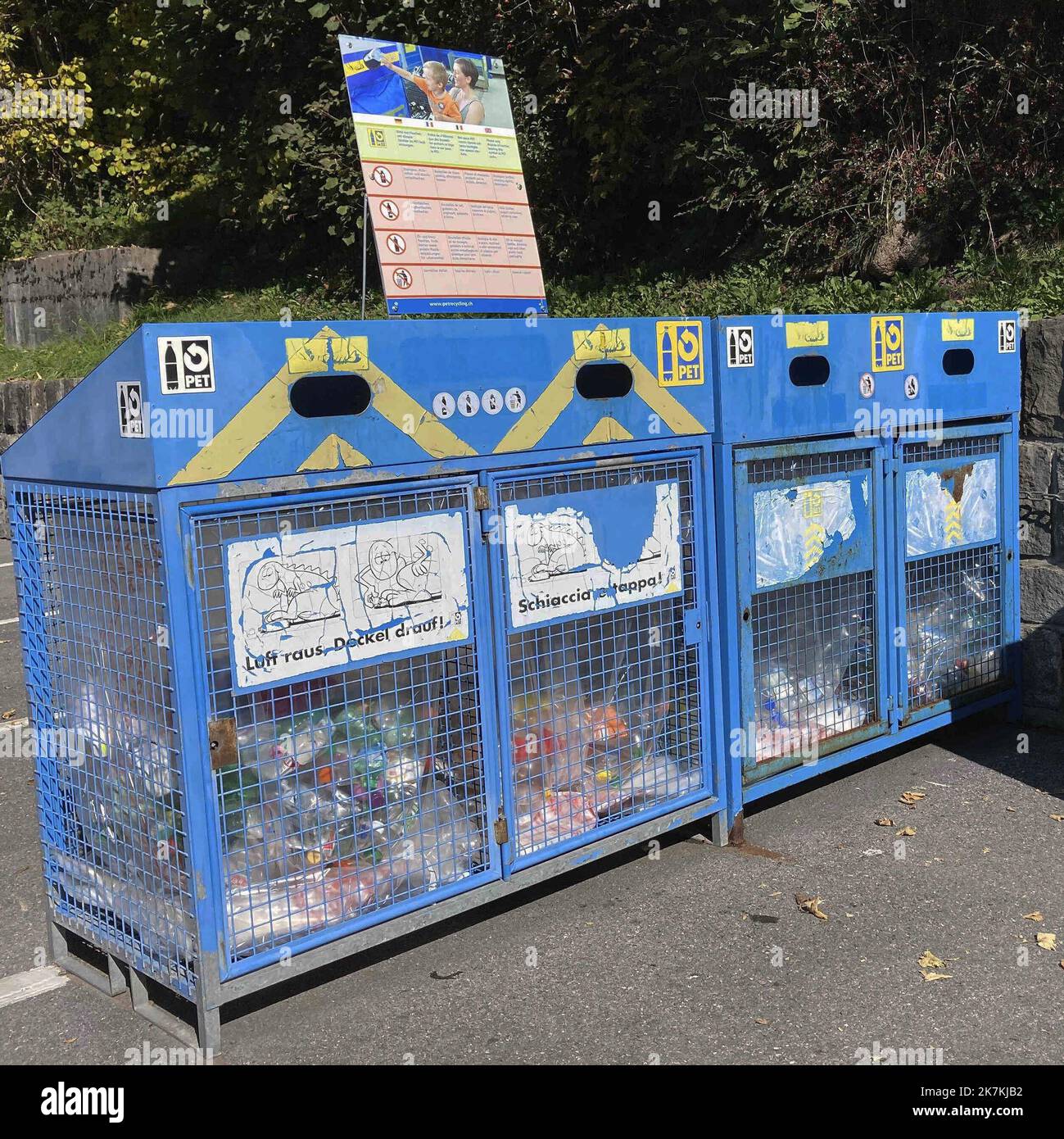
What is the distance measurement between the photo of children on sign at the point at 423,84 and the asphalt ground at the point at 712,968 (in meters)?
3.08

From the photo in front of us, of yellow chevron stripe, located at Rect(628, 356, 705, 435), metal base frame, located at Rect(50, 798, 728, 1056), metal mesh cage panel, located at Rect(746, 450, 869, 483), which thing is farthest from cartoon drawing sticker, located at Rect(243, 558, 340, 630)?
metal mesh cage panel, located at Rect(746, 450, 869, 483)

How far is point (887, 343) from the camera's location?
15.8 ft

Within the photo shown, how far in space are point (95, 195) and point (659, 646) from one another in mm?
15287

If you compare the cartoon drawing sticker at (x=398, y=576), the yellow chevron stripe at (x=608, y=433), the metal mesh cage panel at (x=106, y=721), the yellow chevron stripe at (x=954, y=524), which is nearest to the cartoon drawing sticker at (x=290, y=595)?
the cartoon drawing sticker at (x=398, y=576)

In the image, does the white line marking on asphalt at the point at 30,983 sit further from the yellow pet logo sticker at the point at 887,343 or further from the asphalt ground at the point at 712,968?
the yellow pet logo sticker at the point at 887,343

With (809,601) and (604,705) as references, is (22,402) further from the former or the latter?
(604,705)

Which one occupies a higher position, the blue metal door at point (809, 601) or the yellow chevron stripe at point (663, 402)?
the yellow chevron stripe at point (663, 402)

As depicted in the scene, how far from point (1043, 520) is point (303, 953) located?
4013mm

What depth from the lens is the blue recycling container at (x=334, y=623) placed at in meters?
3.09

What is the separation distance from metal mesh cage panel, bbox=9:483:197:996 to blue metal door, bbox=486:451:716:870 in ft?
3.35

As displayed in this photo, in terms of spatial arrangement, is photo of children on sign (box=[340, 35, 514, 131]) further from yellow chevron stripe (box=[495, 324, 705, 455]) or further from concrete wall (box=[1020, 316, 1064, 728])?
concrete wall (box=[1020, 316, 1064, 728])

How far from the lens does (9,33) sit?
1600cm

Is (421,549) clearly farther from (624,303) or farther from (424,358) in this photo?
(624,303)

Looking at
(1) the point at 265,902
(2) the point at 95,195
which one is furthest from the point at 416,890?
(2) the point at 95,195
